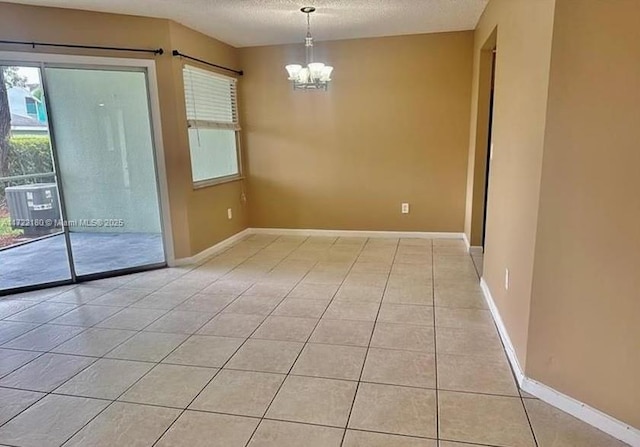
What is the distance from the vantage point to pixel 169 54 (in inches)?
159

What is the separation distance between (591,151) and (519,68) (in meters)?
0.90

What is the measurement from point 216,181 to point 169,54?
1453mm

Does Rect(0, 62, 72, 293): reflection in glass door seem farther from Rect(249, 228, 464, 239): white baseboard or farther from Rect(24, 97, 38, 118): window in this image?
Rect(249, 228, 464, 239): white baseboard

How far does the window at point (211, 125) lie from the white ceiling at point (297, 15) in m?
0.51

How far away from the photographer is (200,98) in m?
4.63

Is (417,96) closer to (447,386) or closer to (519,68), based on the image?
(519,68)

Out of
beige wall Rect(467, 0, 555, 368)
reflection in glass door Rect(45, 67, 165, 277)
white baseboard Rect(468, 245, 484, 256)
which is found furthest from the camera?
white baseboard Rect(468, 245, 484, 256)

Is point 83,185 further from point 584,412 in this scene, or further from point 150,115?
point 584,412

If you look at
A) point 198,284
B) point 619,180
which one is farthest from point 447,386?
point 198,284

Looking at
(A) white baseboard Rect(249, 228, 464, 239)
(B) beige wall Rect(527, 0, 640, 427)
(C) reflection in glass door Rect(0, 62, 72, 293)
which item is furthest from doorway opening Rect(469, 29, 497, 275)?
(C) reflection in glass door Rect(0, 62, 72, 293)

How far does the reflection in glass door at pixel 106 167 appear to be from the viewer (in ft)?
12.5

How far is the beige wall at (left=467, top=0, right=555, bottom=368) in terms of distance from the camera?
6.45ft

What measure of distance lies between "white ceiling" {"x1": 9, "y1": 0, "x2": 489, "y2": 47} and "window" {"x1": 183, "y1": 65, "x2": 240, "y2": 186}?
514mm

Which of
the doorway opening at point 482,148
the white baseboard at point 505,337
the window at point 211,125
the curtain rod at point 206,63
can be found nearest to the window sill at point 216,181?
the window at point 211,125
